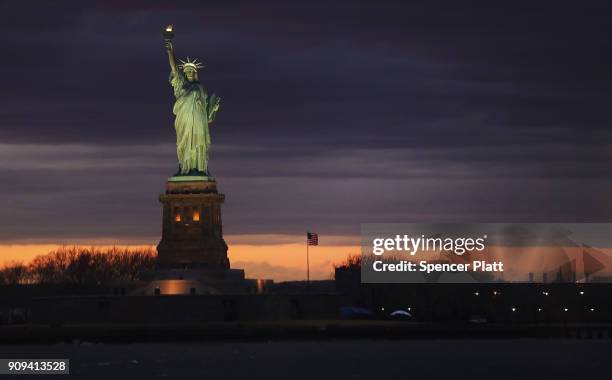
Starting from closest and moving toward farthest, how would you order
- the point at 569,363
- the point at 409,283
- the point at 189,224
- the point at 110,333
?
the point at 569,363, the point at 110,333, the point at 189,224, the point at 409,283

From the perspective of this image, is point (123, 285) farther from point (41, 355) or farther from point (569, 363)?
point (569, 363)

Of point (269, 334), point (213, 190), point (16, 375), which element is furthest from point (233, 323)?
point (16, 375)

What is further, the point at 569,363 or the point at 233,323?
the point at 233,323

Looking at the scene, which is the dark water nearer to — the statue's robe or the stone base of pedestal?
the stone base of pedestal

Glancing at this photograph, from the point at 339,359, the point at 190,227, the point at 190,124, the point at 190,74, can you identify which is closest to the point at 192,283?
the point at 190,227

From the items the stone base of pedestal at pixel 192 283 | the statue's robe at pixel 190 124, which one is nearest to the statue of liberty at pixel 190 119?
the statue's robe at pixel 190 124

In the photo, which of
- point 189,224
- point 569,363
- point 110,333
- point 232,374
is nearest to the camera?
point 232,374
